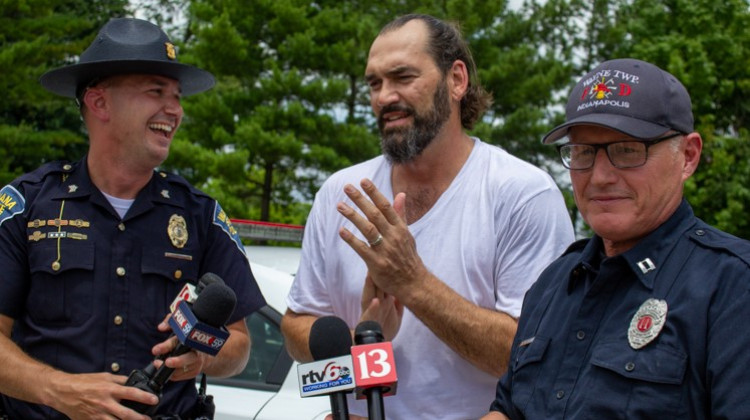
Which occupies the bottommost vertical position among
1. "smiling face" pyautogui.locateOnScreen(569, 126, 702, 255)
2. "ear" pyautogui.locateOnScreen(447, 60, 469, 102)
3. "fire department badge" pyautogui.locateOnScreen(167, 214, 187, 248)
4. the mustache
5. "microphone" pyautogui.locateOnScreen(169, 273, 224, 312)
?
"microphone" pyautogui.locateOnScreen(169, 273, 224, 312)

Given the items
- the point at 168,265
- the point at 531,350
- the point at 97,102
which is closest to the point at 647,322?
the point at 531,350

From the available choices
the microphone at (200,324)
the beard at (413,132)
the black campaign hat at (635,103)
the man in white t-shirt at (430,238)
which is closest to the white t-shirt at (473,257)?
the man in white t-shirt at (430,238)

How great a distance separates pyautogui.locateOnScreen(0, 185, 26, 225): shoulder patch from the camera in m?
3.41

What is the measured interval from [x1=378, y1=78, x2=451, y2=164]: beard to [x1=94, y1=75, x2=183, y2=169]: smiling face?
89 cm

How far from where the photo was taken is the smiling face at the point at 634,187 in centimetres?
234

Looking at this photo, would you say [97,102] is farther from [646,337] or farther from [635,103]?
[646,337]

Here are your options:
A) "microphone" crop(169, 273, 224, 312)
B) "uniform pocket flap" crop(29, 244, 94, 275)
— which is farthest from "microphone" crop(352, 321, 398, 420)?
"uniform pocket flap" crop(29, 244, 94, 275)

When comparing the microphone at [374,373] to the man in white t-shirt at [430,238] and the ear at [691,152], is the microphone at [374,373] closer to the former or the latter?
the man in white t-shirt at [430,238]

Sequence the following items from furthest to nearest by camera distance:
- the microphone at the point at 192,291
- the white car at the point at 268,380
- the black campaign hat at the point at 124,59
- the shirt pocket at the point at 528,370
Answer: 1. the white car at the point at 268,380
2. the black campaign hat at the point at 124,59
3. the microphone at the point at 192,291
4. the shirt pocket at the point at 528,370

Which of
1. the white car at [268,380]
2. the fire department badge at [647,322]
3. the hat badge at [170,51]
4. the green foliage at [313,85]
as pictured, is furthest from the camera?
the green foliage at [313,85]

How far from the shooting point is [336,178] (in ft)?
11.8

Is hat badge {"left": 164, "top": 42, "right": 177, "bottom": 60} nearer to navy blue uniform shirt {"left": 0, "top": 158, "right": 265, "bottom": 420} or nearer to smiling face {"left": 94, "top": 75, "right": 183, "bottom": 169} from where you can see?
smiling face {"left": 94, "top": 75, "right": 183, "bottom": 169}

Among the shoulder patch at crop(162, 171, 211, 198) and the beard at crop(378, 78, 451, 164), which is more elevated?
the beard at crop(378, 78, 451, 164)

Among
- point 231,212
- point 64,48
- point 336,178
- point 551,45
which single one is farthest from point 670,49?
point 336,178
